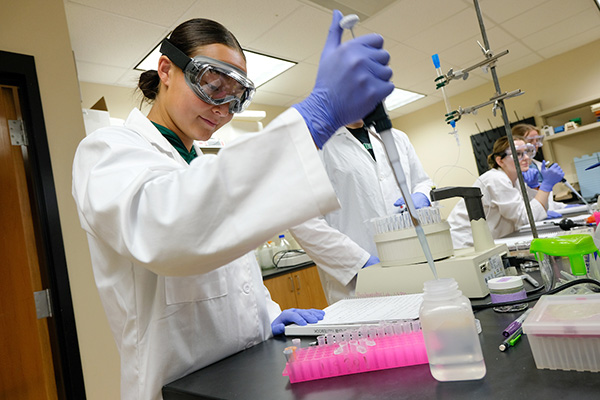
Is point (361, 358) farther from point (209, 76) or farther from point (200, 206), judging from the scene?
point (209, 76)

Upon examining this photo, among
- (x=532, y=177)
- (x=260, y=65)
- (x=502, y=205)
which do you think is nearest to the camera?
(x=502, y=205)

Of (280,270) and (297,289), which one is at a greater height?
(280,270)

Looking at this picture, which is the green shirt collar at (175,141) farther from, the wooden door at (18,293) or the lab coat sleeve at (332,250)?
the wooden door at (18,293)

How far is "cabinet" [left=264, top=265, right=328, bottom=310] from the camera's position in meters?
2.86

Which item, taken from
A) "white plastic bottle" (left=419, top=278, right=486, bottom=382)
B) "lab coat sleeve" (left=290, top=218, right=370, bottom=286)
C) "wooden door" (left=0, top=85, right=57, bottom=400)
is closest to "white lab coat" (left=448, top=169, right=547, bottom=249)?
"lab coat sleeve" (left=290, top=218, right=370, bottom=286)

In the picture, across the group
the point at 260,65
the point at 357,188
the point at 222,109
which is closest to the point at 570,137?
the point at 260,65

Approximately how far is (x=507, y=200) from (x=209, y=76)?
7.39 feet

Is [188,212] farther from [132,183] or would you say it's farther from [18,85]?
[18,85]

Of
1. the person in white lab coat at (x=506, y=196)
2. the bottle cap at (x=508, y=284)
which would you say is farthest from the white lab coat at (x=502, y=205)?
the bottle cap at (x=508, y=284)

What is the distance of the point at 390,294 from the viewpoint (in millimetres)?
1053

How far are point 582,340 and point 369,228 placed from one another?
1.30 meters

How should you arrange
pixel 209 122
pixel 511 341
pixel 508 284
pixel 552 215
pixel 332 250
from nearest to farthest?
1. pixel 511 341
2. pixel 508 284
3. pixel 209 122
4. pixel 332 250
5. pixel 552 215

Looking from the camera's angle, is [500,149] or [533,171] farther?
[533,171]

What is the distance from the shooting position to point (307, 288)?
3.16m
